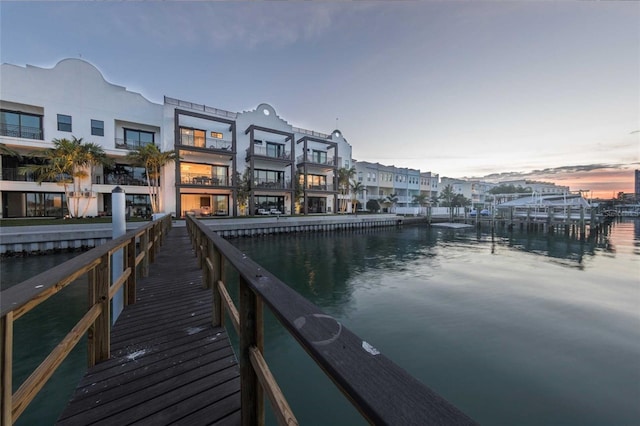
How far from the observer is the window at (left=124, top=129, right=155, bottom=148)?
23.2 meters

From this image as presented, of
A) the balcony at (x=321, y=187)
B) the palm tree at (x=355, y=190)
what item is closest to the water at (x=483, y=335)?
the balcony at (x=321, y=187)

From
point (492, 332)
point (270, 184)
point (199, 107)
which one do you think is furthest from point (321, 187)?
point (492, 332)

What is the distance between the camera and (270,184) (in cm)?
2909

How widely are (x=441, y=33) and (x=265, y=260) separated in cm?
1700

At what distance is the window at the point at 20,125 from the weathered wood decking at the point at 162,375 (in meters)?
24.8

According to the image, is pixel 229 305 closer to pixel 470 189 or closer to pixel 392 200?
pixel 392 200

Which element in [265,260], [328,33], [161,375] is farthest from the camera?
[328,33]

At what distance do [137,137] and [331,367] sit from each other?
29.2 meters

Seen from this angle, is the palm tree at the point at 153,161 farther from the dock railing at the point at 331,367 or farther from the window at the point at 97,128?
the dock railing at the point at 331,367

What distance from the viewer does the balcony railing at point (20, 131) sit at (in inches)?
735

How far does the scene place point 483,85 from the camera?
19250mm

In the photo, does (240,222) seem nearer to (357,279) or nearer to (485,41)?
(357,279)

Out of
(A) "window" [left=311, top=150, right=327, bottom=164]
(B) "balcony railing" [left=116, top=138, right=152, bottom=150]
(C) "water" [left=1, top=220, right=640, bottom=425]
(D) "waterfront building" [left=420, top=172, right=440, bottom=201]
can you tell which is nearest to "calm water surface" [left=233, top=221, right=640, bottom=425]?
(C) "water" [left=1, top=220, right=640, bottom=425]

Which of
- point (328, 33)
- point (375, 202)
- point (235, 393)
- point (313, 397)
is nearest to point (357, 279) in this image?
point (313, 397)
